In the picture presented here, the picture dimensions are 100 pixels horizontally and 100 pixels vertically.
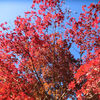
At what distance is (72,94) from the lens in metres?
A: 10.3

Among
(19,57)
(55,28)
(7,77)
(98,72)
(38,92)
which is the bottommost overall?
(98,72)

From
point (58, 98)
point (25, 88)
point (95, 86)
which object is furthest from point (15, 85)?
point (95, 86)

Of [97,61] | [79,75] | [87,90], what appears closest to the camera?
[97,61]

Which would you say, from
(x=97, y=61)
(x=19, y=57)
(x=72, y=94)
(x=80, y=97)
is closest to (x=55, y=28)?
(x=19, y=57)

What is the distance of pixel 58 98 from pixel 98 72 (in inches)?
199

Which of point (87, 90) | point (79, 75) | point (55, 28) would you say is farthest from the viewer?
point (55, 28)

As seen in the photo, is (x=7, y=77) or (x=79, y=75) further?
(x=7, y=77)

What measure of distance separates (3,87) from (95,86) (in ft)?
24.6

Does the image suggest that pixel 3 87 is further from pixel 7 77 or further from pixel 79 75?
pixel 79 75

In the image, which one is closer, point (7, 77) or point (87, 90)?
point (87, 90)

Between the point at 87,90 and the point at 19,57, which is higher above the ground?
the point at 19,57

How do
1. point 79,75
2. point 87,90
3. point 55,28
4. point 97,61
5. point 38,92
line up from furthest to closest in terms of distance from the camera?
point 38,92, point 55,28, point 79,75, point 87,90, point 97,61

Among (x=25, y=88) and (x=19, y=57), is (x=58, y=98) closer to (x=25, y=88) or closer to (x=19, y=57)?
(x=25, y=88)

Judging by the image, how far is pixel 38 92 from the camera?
32.6 ft
